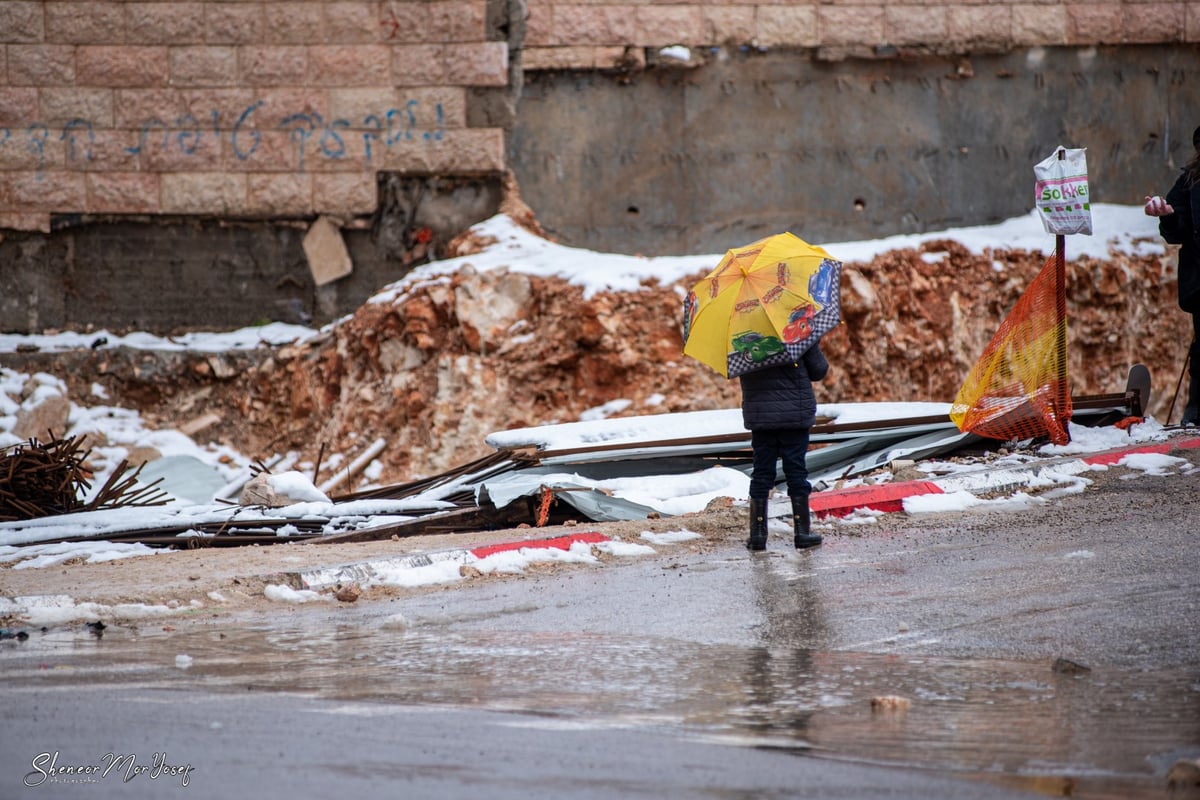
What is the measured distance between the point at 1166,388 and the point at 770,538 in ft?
32.6

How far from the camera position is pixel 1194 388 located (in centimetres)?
954

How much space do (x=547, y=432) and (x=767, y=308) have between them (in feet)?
10.1

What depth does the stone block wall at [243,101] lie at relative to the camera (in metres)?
13.8

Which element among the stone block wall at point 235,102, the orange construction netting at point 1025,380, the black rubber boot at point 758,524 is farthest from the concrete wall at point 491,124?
A: the black rubber boot at point 758,524

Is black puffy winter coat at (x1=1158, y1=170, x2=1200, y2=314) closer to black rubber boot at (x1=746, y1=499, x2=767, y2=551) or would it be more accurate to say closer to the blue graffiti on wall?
black rubber boot at (x1=746, y1=499, x2=767, y2=551)

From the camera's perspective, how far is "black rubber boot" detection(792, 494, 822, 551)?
23.1 feet

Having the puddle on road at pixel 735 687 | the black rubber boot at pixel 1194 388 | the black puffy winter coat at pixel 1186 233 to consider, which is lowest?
the puddle on road at pixel 735 687

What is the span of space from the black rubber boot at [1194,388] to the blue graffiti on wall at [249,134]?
825 centimetres

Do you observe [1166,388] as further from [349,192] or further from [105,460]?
[105,460]

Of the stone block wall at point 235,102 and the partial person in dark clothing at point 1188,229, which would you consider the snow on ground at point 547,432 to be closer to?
the partial person in dark clothing at point 1188,229

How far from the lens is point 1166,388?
1532 cm

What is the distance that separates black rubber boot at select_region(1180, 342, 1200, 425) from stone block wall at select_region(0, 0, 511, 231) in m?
7.68

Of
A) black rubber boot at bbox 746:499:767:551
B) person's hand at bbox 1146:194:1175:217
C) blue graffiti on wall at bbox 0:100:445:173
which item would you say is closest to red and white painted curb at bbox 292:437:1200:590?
black rubber boot at bbox 746:499:767:551

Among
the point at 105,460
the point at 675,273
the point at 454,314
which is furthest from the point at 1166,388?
the point at 105,460
